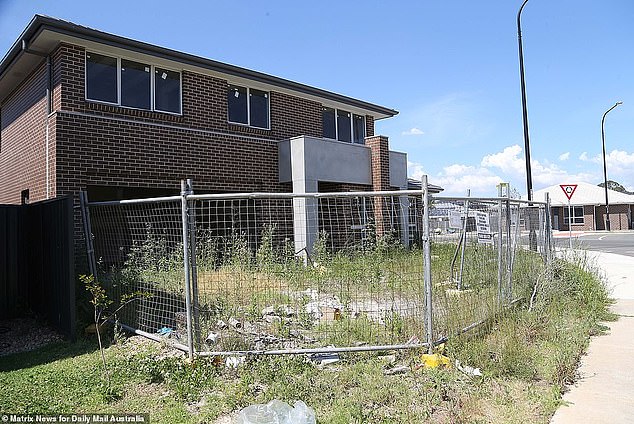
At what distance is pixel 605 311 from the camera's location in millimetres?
8125

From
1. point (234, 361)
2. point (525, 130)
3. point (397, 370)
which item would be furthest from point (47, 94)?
point (525, 130)

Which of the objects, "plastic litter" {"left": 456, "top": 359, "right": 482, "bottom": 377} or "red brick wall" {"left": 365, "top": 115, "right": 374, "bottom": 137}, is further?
"red brick wall" {"left": 365, "top": 115, "right": 374, "bottom": 137}

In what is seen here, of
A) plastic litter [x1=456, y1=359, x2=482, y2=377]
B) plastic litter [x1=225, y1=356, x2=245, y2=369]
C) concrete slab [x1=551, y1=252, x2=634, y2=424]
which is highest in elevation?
plastic litter [x1=225, y1=356, x2=245, y2=369]

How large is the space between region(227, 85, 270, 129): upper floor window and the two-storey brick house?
3 cm

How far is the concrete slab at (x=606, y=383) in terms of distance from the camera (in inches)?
162

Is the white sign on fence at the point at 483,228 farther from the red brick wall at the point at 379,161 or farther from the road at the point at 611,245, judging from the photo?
the red brick wall at the point at 379,161

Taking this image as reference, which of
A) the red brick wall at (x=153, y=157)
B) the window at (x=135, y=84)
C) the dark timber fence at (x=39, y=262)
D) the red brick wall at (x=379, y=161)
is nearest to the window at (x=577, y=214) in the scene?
the red brick wall at (x=379, y=161)

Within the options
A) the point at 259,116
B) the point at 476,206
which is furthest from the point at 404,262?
the point at 259,116

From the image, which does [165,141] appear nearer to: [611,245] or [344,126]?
[344,126]

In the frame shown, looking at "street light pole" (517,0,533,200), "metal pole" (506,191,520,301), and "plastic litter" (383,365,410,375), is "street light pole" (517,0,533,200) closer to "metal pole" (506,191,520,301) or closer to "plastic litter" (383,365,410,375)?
"metal pole" (506,191,520,301)

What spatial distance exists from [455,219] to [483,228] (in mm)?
619

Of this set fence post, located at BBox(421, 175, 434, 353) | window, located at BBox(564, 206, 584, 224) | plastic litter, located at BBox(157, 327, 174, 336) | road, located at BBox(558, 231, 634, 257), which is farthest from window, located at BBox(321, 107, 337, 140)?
window, located at BBox(564, 206, 584, 224)

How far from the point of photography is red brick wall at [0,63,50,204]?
10.6m

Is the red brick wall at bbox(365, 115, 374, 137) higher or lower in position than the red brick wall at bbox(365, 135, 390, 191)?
higher
